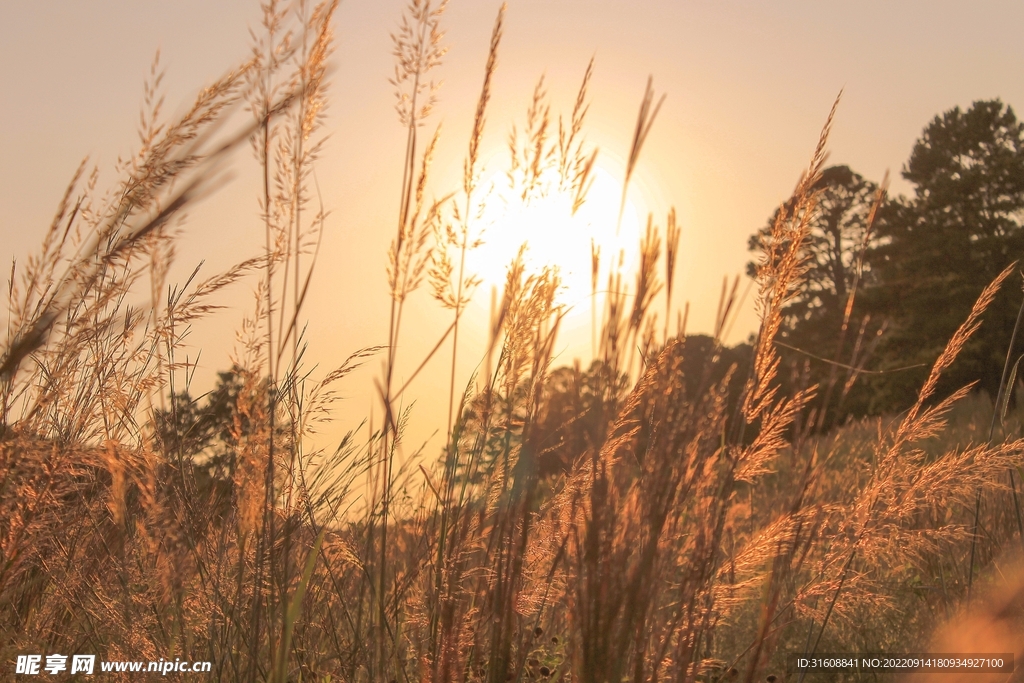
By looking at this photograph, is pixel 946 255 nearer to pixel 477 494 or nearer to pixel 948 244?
pixel 948 244

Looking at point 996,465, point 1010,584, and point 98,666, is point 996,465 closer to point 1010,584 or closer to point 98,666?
point 1010,584

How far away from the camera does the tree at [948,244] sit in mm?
20719

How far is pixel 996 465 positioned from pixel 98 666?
2.25 metres

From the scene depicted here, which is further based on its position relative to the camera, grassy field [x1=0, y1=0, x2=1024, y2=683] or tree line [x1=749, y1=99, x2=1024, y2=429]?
tree line [x1=749, y1=99, x2=1024, y2=429]

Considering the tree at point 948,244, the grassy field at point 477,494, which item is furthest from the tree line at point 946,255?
the grassy field at point 477,494

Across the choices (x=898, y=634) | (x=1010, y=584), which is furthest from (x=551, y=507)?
(x=898, y=634)

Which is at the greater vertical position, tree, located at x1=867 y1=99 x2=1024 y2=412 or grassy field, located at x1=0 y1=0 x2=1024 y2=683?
tree, located at x1=867 y1=99 x2=1024 y2=412

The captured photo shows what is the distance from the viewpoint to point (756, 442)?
69.9 inches

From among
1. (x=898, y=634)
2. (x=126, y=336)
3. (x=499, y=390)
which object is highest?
(x=126, y=336)

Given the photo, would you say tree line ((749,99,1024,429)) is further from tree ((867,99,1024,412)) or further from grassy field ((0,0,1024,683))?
grassy field ((0,0,1024,683))

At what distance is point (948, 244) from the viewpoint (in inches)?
847

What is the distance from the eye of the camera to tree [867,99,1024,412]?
20.7 meters

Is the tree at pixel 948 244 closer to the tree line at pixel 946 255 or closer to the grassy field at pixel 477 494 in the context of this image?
the tree line at pixel 946 255

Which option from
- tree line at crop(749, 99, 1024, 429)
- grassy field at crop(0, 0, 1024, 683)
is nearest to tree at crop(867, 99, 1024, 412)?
tree line at crop(749, 99, 1024, 429)
